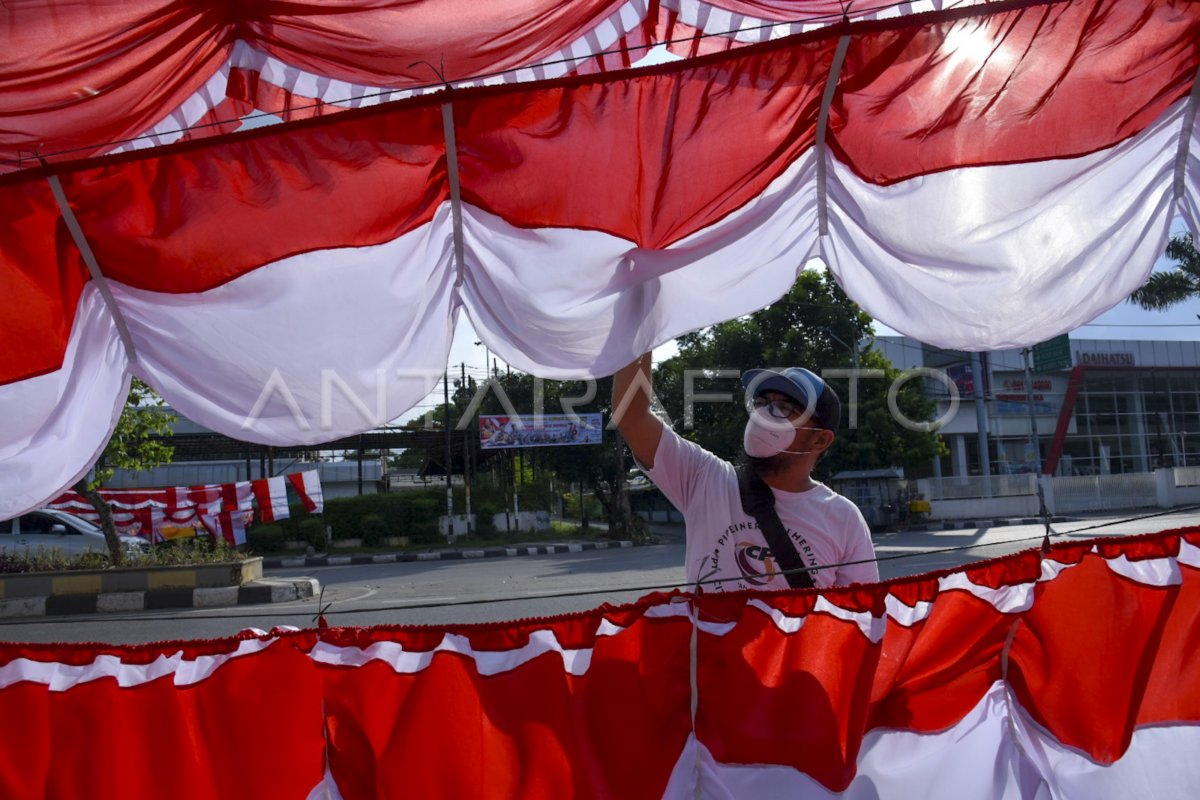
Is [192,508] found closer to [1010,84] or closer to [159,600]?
[159,600]

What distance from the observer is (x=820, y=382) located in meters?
2.11

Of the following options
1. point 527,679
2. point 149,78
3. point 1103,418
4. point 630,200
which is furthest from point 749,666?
point 1103,418

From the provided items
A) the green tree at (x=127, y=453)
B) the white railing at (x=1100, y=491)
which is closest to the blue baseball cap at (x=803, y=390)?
the green tree at (x=127, y=453)

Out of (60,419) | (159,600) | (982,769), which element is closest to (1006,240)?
(982,769)

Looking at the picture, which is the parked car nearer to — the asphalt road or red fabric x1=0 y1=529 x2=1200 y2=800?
the asphalt road

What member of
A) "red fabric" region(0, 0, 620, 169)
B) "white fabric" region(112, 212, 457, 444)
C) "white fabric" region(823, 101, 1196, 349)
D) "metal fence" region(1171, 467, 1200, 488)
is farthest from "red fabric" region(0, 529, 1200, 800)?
"metal fence" region(1171, 467, 1200, 488)

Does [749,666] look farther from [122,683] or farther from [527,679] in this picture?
[122,683]

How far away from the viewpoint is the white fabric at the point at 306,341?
216 cm

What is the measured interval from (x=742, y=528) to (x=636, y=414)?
36 centimetres

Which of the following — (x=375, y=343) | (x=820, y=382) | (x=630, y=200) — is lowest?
(x=820, y=382)

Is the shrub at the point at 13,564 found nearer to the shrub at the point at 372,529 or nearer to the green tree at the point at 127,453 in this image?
the green tree at the point at 127,453

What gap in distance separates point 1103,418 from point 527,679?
2725 centimetres

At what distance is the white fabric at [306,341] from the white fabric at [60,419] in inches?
3.6

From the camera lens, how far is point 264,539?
19.2 metres
